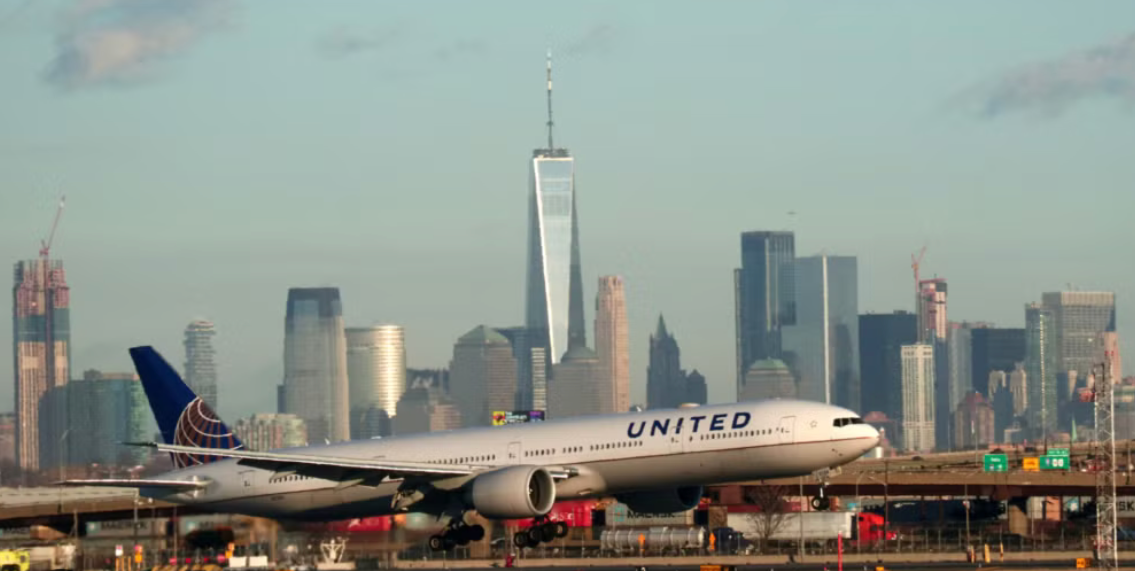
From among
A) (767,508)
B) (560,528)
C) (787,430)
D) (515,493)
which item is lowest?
(767,508)

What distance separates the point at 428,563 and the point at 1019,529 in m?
78.4

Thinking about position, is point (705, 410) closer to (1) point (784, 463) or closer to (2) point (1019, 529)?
(1) point (784, 463)

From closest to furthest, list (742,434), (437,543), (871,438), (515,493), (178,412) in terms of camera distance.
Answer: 1. (742,434)
2. (871,438)
3. (515,493)
4. (437,543)
5. (178,412)

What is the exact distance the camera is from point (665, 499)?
95.3 meters

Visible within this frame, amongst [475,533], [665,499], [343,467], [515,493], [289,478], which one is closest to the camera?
[515,493]

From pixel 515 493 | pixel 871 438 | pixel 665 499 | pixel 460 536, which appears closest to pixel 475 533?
→ pixel 460 536

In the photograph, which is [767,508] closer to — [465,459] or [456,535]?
[456,535]

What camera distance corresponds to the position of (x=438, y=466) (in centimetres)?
9556

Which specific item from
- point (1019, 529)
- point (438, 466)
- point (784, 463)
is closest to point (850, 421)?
point (784, 463)

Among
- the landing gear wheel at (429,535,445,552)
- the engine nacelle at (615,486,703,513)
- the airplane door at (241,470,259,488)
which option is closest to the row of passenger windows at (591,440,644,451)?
the engine nacelle at (615,486,703,513)

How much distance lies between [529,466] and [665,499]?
7464 millimetres

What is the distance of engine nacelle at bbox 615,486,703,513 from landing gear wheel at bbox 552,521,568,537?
3.72m

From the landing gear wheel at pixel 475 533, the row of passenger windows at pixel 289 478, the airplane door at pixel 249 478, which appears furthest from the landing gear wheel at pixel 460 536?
the airplane door at pixel 249 478

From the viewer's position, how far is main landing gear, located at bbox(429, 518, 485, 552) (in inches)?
3784
